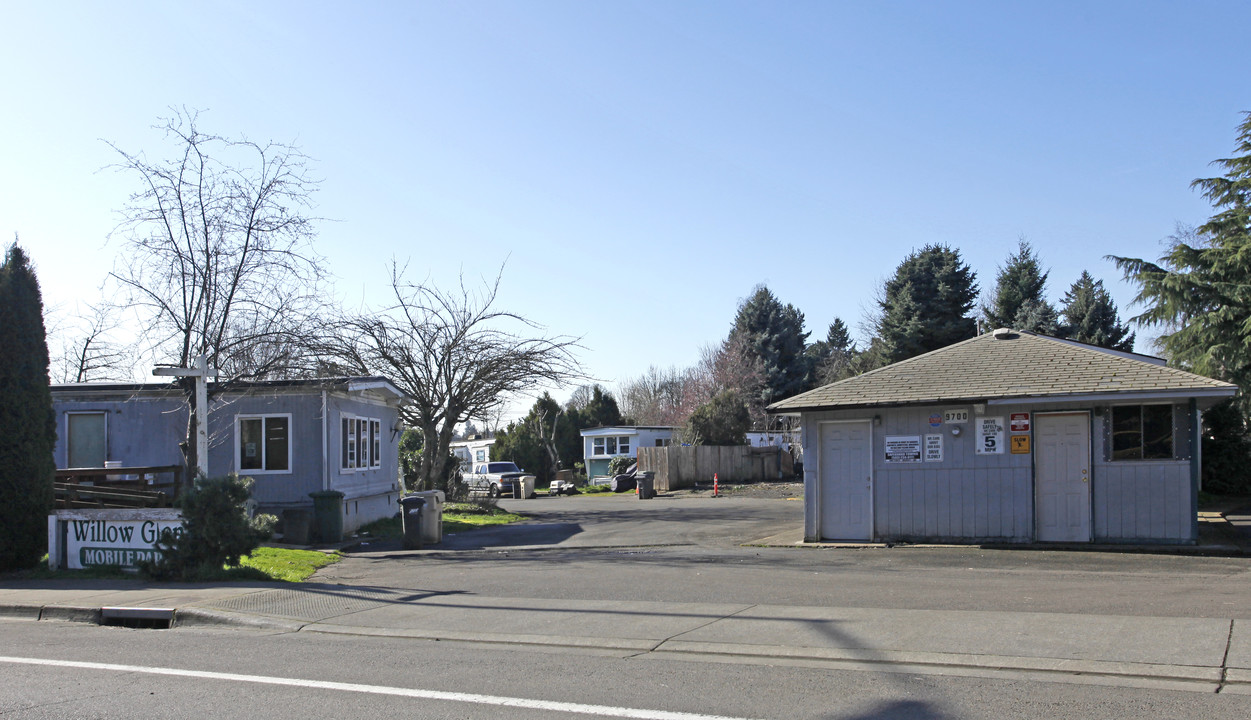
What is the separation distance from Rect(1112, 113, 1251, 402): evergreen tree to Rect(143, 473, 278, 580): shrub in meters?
24.2

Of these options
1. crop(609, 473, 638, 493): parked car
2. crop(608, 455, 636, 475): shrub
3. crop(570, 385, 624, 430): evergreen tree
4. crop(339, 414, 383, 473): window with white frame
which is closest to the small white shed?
crop(339, 414, 383, 473): window with white frame

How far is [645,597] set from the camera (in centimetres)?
1113

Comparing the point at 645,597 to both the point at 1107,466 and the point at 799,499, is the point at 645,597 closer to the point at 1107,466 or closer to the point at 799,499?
the point at 1107,466

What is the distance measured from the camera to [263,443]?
71.7 ft

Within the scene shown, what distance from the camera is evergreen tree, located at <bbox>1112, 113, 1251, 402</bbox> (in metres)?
25.1

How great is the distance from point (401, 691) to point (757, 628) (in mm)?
3520

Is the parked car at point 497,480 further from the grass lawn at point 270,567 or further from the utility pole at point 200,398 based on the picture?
the utility pole at point 200,398

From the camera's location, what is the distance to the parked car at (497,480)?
145 ft

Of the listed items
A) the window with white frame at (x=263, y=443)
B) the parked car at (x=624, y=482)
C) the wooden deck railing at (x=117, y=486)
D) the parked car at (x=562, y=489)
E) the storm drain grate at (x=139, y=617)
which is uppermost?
the window with white frame at (x=263, y=443)

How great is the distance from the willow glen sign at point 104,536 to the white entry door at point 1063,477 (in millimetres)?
13514

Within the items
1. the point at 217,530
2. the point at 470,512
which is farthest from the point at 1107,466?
the point at 470,512

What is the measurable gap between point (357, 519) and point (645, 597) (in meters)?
14.3

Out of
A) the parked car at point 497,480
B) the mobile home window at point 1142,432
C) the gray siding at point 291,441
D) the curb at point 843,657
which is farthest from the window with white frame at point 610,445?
the curb at point 843,657

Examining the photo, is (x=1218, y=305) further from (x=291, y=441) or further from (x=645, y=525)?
(x=291, y=441)
